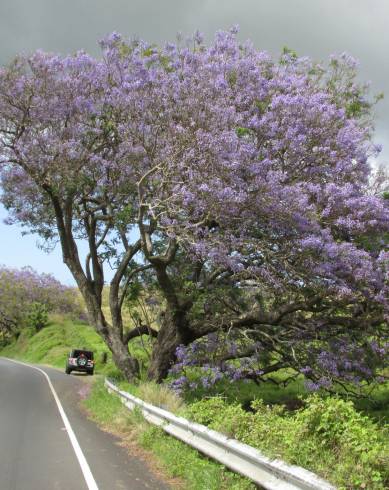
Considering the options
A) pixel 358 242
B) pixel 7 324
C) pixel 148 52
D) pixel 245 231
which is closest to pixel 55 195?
pixel 148 52

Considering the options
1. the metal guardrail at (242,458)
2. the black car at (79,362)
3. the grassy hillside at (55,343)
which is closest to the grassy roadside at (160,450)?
the metal guardrail at (242,458)

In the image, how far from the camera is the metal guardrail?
5.07 meters

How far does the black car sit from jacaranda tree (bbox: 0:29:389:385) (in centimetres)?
1973

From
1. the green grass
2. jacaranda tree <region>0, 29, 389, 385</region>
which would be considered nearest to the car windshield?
jacaranda tree <region>0, 29, 389, 385</region>

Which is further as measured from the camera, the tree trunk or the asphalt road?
the tree trunk

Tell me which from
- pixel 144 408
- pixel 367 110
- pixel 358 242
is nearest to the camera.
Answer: pixel 144 408

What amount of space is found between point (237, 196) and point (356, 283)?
359 cm

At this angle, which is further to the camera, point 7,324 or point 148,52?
point 7,324

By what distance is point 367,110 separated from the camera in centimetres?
1639

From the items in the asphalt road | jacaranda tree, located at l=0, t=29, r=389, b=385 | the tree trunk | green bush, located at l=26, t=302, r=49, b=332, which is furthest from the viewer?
green bush, located at l=26, t=302, r=49, b=332

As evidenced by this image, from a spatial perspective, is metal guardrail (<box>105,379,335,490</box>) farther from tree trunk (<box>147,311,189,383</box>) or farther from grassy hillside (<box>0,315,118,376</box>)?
grassy hillside (<box>0,315,118,376</box>)

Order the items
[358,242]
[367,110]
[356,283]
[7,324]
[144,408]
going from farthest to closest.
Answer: [7,324]
[367,110]
[358,242]
[356,283]
[144,408]

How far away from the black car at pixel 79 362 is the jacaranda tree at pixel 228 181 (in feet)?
64.7

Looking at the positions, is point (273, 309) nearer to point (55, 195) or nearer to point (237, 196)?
point (237, 196)
